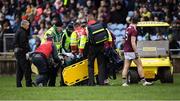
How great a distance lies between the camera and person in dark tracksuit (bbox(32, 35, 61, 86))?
22.5 meters

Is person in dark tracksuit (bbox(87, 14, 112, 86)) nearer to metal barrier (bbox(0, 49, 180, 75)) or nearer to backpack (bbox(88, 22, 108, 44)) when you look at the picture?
backpack (bbox(88, 22, 108, 44))

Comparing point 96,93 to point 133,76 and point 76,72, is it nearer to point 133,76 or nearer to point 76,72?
point 76,72

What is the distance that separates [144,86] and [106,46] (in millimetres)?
1738

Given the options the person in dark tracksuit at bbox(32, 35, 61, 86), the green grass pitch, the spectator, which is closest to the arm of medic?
the person in dark tracksuit at bbox(32, 35, 61, 86)

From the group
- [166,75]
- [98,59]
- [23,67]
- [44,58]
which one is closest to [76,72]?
[98,59]

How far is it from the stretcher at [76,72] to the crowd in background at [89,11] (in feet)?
24.7

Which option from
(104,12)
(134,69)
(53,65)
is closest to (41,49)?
(53,65)

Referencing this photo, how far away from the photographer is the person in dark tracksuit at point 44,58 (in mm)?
22484

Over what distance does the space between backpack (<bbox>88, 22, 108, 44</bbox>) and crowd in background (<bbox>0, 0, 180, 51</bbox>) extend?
7980 mm

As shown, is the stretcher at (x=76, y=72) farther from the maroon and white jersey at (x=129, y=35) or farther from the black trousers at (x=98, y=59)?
the maroon and white jersey at (x=129, y=35)

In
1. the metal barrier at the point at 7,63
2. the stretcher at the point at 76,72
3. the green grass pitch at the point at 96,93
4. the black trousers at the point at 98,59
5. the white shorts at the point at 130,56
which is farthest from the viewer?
the metal barrier at the point at 7,63

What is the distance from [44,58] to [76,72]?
1.08 m

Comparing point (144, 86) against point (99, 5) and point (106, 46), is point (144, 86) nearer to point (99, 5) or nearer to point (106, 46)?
point (106, 46)

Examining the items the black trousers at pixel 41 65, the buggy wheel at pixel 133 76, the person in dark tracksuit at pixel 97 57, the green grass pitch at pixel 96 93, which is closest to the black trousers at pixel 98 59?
the person in dark tracksuit at pixel 97 57
